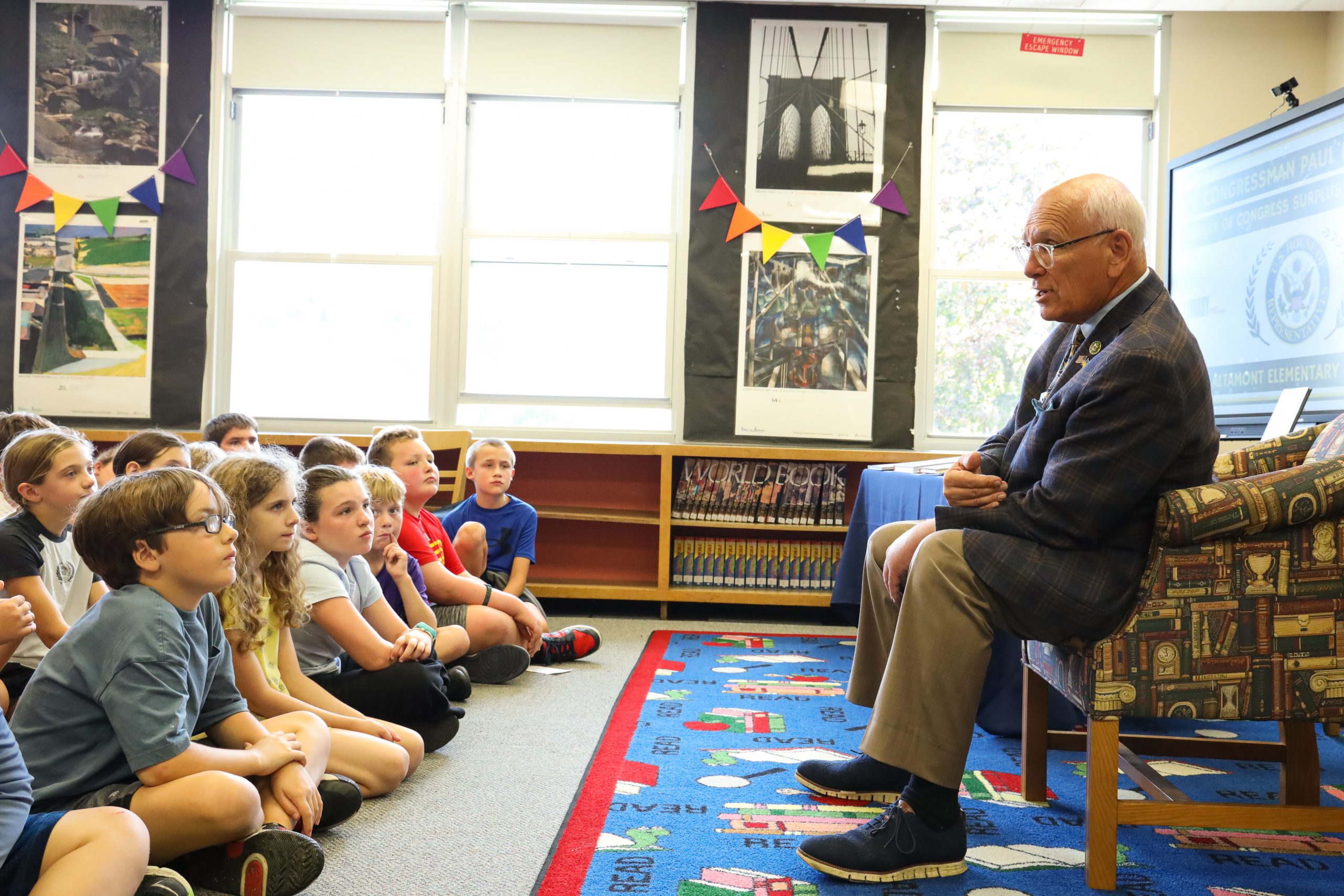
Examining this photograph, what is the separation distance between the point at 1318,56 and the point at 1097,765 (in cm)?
465

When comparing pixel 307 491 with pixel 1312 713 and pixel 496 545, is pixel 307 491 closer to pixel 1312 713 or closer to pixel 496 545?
pixel 496 545

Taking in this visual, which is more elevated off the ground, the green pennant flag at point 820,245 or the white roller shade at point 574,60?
the white roller shade at point 574,60

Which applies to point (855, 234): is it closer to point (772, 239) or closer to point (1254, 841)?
point (772, 239)

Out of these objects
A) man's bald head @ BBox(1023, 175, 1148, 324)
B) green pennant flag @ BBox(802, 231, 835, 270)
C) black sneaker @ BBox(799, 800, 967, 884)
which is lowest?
black sneaker @ BBox(799, 800, 967, 884)

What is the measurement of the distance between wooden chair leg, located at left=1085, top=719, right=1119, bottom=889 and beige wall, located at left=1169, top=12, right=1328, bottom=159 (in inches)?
161

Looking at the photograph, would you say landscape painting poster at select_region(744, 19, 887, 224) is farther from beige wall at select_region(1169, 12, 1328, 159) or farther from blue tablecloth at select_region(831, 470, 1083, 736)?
blue tablecloth at select_region(831, 470, 1083, 736)

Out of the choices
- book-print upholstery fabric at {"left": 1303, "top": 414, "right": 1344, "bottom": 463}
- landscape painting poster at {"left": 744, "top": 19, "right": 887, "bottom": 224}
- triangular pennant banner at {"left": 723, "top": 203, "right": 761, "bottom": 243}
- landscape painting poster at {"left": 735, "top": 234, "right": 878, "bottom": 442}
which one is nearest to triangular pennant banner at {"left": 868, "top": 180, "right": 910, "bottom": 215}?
landscape painting poster at {"left": 744, "top": 19, "right": 887, "bottom": 224}

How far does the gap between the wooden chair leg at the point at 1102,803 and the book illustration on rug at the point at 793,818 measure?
1.26 ft

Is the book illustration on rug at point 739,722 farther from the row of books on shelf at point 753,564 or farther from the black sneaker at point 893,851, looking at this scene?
the row of books on shelf at point 753,564

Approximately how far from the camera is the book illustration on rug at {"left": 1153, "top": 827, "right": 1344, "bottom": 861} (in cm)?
183

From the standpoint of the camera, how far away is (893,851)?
1.66 m

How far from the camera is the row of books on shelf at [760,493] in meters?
4.70

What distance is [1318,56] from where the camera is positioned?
15.7ft

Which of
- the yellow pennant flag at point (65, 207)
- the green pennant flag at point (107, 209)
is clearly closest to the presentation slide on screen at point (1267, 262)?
the green pennant flag at point (107, 209)
